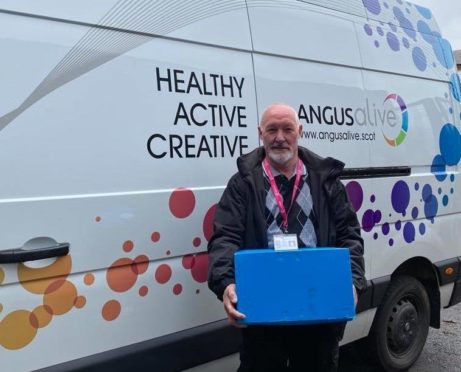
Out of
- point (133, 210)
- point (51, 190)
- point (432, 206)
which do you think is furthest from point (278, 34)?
point (432, 206)

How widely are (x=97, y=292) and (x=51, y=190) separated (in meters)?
0.46

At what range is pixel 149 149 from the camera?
2277 mm

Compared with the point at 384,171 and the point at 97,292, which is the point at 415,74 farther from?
the point at 97,292

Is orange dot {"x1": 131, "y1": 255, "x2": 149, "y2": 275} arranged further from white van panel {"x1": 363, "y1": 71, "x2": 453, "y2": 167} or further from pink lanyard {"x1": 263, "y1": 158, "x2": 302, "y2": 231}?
white van panel {"x1": 363, "y1": 71, "x2": 453, "y2": 167}

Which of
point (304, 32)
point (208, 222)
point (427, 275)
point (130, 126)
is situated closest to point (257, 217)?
point (208, 222)

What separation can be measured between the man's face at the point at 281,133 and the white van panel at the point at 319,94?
17.3 inches

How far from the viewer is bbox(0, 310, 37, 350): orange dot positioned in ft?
6.20

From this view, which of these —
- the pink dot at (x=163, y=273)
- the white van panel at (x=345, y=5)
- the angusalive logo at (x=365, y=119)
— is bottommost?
the pink dot at (x=163, y=273)

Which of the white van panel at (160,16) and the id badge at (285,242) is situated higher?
the white van panel at (160,16)

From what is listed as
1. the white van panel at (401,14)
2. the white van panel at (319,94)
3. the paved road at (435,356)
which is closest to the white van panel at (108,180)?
the white van panel at (319,94)

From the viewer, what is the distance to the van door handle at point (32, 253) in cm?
188

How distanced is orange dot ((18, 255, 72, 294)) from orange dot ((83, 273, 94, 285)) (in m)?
0.08

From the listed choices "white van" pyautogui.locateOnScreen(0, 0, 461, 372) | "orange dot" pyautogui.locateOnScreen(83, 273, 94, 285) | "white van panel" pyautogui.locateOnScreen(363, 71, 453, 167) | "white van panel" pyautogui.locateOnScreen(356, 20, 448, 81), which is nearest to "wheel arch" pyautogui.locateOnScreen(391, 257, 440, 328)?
"white van" pyautogui.locateOnScreen(0, 0, 461, 372)

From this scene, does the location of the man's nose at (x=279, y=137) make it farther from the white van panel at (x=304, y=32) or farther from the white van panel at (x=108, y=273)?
the white van panel at (x=304, y=32)
